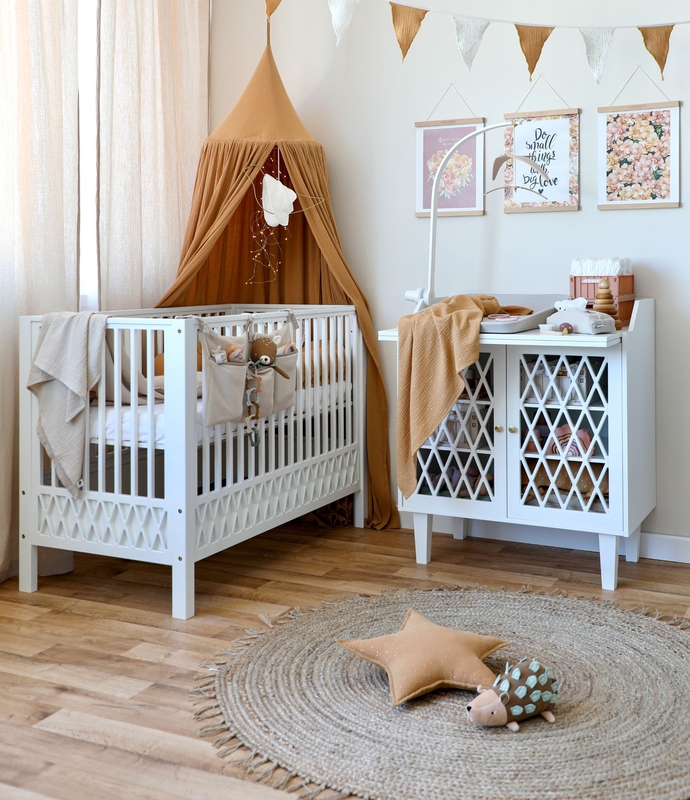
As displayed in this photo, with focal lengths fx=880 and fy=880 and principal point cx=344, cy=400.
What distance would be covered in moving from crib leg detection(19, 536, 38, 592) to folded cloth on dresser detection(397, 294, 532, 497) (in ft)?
3.90

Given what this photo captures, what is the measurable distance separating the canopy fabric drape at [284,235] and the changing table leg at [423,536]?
456mm

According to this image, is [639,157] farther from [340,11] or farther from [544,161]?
[340,11]

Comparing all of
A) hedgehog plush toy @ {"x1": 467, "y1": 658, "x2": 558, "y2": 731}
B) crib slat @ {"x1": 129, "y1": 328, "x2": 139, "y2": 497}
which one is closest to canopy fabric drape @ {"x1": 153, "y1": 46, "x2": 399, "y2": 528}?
crib slat @ {"x1": 129, "y1": 328, "x2": 139, "y2": 497}

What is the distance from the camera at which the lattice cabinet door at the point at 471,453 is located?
286 centimetres

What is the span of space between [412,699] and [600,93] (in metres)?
2.14

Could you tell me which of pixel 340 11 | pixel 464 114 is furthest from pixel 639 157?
pixel 340 11

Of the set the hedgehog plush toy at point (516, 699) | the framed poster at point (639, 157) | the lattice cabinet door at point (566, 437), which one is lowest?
the hedgehog plush toy at point (516, 699)

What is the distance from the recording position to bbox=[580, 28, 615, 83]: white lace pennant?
280 cm

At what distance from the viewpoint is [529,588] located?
109 inches

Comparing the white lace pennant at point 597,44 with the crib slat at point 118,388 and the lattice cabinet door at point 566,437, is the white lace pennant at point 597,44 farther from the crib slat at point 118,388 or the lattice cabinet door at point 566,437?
the crib slat at point 118,388

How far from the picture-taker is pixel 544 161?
3.12 m

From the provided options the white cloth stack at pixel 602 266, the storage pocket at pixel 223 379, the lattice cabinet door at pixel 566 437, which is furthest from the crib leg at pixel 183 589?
the white cloth stack at pixel 602 266

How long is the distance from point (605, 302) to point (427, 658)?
4.42ft

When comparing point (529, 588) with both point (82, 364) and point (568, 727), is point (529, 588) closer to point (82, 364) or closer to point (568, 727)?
point (568, 727)
